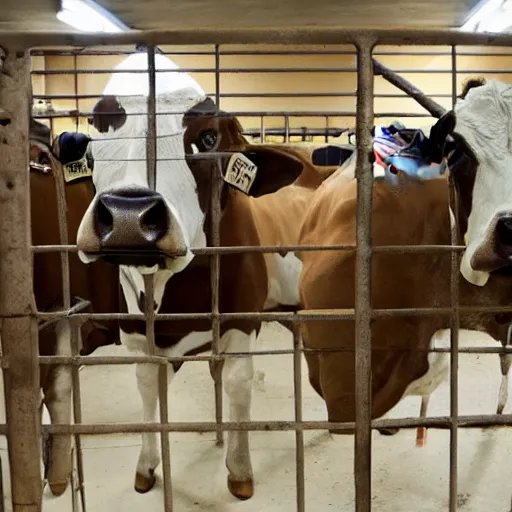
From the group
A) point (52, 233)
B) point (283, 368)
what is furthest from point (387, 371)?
point (283, 368)

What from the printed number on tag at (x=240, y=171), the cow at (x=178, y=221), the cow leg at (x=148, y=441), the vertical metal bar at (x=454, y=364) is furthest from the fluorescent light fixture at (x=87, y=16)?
the vertical metal bar at (x=454, y=364)

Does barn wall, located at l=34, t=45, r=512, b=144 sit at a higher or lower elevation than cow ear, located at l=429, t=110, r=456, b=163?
higher

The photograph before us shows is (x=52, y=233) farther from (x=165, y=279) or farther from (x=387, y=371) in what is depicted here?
(x=387, y=371)

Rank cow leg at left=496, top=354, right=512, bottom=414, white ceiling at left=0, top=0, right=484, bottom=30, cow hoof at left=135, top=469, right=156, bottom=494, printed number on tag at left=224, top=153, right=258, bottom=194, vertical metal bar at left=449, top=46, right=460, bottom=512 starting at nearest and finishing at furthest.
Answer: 1. vertical metal bar at left=449, top=46, right=460, bottom=512
2. printed number on tag at left=224, top=153, right=258, bottom=194
3. cow hoof at left=135, top=469, right=156, bottom=494
4. cow leg at left=496, top=354, right=512, bottom=414
5. white ceiling at left=0, top=0, right=484, bottom=30

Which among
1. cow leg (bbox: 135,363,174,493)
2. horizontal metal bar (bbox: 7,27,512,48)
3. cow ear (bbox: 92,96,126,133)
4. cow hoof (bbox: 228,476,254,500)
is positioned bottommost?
cow hoof (bbox: 228,476,254,500)

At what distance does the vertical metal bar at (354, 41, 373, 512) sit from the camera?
1.44 meters

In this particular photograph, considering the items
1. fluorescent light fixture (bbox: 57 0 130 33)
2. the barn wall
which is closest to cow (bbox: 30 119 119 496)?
fluorescent light fixture (bbox: 57 0 130 33)

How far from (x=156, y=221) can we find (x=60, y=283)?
130 cm

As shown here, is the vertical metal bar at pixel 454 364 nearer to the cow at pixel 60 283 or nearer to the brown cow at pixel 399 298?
the brown cow at pixel 399 298

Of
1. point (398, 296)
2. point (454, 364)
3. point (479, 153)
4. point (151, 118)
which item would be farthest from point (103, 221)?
point (398, 296)

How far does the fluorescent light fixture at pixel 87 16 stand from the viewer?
17.6ft

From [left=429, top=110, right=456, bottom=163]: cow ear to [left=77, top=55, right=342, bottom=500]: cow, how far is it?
1.64 feet

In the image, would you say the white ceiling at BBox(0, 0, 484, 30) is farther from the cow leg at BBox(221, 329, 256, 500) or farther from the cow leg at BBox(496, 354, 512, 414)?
the cow leg at BBox(221, 329, 256, 500)

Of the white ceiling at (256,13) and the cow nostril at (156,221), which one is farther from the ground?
the white ceiling at (256,13)
